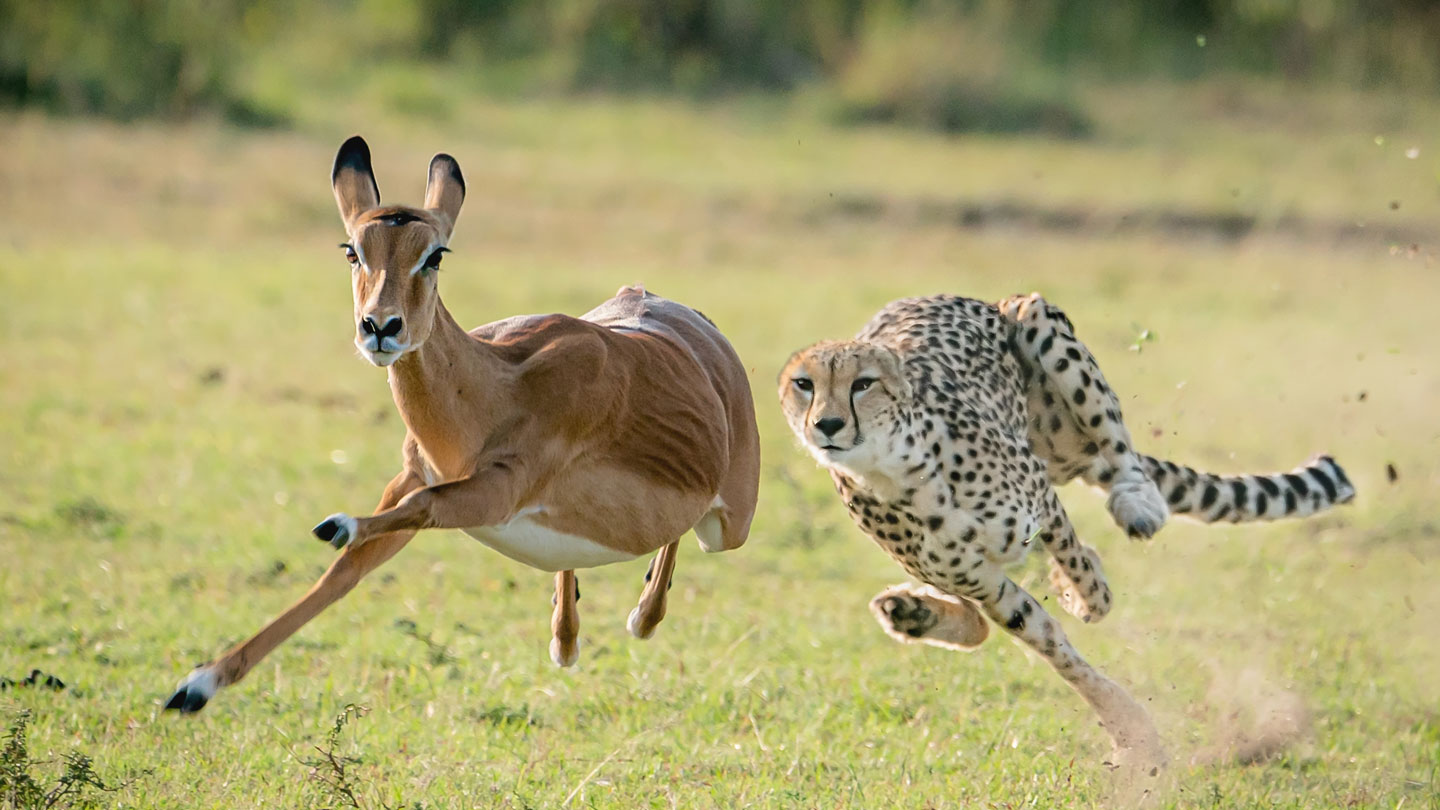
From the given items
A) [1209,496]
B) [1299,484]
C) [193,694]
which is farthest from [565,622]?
[1299,484]

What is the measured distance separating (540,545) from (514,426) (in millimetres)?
354

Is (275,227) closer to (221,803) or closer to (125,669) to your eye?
(125,669)

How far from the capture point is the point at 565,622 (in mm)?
5773

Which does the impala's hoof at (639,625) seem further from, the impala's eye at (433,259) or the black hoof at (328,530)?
the black hoof at (328,530)

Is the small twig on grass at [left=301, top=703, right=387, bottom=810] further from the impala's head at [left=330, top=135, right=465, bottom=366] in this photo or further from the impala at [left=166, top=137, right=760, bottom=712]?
the impala's head at [left=330, top=135, right=465, bottom=366]

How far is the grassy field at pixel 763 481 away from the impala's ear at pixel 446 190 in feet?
5.61

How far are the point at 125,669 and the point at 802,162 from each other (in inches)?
597

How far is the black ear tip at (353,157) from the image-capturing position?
4629 mm

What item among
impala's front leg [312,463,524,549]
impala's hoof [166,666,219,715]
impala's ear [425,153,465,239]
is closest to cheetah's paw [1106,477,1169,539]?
impala's front leg [312,463,524,549]

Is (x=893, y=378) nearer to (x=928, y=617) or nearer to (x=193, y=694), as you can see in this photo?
(x=928, y=617)

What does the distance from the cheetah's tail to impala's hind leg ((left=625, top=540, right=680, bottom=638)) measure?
6.13 ft

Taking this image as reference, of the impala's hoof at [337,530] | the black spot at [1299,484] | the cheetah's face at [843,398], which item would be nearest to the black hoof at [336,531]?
the impala's hoof at [337,530]

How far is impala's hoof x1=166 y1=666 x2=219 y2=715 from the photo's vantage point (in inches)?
166

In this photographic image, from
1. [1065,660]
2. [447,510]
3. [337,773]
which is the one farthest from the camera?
[1065,660]
